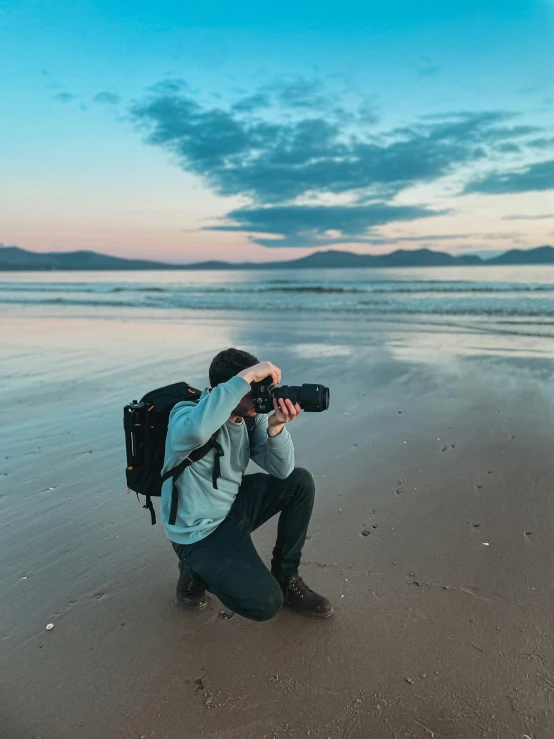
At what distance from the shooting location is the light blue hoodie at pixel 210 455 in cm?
226

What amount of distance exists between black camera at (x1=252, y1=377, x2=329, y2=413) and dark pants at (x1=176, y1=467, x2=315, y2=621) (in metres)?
0.59

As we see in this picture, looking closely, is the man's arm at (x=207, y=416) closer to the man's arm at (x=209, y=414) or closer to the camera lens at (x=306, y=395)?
the man's arm at (x=209, y=414)

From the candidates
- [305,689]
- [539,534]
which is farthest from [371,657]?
[539,534]

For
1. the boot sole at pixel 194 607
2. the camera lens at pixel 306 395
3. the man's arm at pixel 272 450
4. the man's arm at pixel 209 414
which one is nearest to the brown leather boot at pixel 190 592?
the boot sole at pixel 194 607

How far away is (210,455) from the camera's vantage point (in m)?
2.49

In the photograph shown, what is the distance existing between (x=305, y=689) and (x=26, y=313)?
1920 centimetres

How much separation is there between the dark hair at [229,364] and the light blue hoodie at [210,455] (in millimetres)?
106

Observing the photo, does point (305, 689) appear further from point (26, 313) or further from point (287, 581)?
point (26, 313)

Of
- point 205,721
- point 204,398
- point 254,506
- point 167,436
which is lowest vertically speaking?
point 205,721

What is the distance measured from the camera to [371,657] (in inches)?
92.1

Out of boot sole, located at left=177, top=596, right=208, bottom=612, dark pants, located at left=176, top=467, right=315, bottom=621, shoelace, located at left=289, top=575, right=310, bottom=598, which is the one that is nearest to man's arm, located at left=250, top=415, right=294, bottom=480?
dark pants, located at left=176, top=467, right=315, bottom=621

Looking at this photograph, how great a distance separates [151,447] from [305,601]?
44.4 inches

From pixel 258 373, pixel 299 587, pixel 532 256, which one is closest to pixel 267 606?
pixel 299 587

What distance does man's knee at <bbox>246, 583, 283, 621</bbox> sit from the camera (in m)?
2.34
